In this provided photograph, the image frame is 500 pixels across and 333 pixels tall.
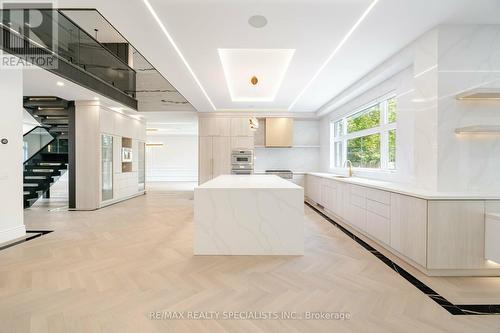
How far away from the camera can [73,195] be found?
18.5 ft

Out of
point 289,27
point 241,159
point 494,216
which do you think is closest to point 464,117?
point 494,216

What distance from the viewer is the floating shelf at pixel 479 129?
2480 mm

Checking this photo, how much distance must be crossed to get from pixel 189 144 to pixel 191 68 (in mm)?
9647

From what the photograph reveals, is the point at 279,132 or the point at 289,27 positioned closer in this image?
the point at 289,27

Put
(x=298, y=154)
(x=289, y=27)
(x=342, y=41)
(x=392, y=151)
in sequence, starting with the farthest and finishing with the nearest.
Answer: (x=298, y=154)
(x=392, y=151)
(x=342, y=41)
(x=289, y=27)

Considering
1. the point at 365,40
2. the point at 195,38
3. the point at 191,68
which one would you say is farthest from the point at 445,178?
the point at 191,68

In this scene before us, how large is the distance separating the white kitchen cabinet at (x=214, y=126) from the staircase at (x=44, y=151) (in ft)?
10.4

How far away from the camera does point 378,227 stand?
322cm

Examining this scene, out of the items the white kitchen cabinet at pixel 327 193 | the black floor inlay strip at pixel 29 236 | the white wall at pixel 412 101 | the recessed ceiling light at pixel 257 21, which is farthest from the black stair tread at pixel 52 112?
the white wall at pixel 412 101

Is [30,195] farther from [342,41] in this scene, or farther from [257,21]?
[342,41]

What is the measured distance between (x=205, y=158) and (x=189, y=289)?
5152mm

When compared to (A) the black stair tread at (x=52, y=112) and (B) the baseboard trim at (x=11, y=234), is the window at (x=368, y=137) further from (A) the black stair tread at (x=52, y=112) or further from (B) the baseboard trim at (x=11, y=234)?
(A) the black stair tread at (x=52, y=112)

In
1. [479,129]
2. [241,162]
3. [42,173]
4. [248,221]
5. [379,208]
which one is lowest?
[248,221]

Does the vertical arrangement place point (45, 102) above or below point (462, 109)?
above
